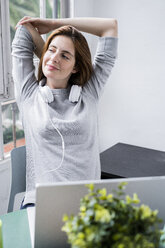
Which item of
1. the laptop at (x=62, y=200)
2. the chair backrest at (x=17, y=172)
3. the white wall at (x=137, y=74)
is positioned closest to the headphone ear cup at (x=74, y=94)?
the chair backrest at (x=17, y=172)

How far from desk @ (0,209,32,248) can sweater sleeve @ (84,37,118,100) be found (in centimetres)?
64

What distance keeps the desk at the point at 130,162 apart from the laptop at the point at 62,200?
1.10 metres

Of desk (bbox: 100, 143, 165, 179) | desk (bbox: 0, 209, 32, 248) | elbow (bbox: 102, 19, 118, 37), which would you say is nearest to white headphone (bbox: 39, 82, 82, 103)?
elbow (bbox: 102, 19, 118, 37)

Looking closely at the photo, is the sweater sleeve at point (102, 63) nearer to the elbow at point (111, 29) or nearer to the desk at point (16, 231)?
the elbow at point (111, 29)

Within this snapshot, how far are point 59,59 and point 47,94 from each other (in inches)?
6.2

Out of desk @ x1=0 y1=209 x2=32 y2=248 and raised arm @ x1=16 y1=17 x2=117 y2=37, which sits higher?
raised arm @ x1=16 y1=17 x2=117 y2=37

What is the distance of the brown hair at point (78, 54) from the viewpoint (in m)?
1.32

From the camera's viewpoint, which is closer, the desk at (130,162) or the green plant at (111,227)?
the green plant at (111,227)

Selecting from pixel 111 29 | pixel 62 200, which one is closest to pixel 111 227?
pixel 62 200

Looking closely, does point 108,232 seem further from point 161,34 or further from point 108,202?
point 161,34

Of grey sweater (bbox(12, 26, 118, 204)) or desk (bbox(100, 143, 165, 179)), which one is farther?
desk (bbox(100, 143, 165, 179))

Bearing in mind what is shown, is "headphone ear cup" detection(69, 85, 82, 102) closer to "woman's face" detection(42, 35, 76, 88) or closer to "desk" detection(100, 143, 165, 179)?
"woman's face" detection(42, 35, 76, 88)

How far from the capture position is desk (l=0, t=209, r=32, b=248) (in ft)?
3.10

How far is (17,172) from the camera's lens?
60.0 inches
